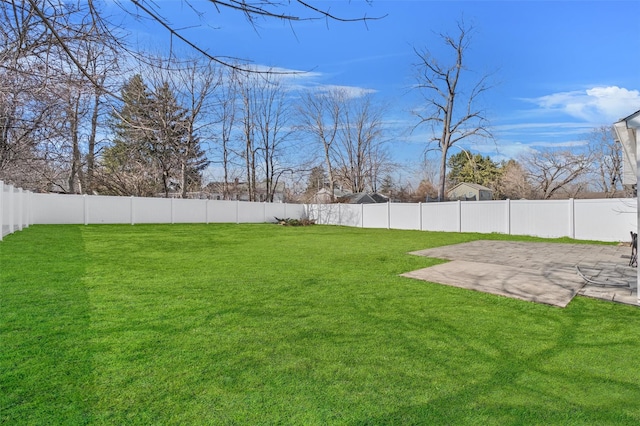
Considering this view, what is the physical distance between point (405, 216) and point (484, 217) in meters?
4.03

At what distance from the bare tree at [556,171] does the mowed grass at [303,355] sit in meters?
23.5

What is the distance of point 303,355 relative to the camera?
232 centimetres

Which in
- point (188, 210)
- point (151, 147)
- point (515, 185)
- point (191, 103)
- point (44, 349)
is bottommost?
point (44, 349)

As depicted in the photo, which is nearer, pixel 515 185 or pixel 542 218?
pixel 542 218

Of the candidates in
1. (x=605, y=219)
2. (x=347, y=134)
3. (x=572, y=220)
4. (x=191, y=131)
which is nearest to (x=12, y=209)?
(x=191, y=131)

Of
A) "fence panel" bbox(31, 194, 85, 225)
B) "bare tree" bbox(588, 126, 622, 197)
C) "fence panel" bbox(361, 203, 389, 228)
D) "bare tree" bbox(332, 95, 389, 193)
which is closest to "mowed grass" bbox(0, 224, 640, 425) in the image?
"fence panel" bbox(31, 194, 85, 225)

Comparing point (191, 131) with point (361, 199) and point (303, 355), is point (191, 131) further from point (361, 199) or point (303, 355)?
point (361, 199)

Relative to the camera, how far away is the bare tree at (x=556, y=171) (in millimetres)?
22625

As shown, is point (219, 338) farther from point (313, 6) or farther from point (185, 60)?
point (313, 6)

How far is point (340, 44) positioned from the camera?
2.58 meters

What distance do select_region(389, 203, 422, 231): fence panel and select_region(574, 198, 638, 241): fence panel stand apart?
20.8 feet

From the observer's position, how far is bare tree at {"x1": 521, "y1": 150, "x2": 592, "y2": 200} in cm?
2262

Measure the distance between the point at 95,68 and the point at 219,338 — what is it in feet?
8.31

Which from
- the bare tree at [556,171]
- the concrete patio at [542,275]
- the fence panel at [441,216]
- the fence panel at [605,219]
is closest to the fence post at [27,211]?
the concrete patio at [542,275]
